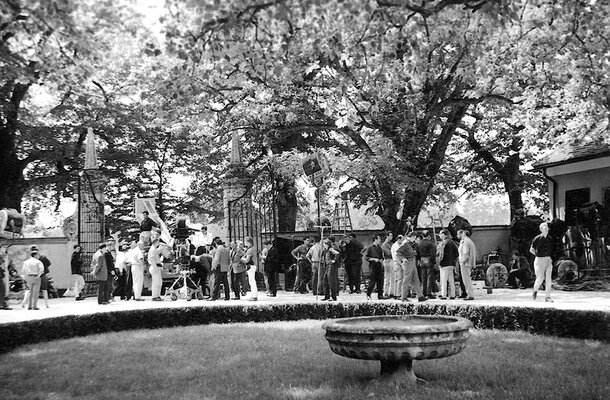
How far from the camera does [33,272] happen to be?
16.9 m

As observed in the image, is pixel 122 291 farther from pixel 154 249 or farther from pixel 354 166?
pixel 354 166

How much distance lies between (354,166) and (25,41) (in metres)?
13.5

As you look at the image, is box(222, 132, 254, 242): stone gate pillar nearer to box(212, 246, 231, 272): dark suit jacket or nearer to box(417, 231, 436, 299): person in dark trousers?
box(212, 246, 231, 272): dark suit jacket

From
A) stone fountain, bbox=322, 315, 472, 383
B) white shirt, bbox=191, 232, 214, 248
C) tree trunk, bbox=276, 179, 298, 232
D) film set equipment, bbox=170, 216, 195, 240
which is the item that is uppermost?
tree trunk, bbox=276, 179, 298, 232

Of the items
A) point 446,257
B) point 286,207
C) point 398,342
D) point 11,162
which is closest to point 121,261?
point 446,257

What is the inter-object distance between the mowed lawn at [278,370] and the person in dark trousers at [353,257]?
7.60 m

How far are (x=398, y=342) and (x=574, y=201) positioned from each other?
18.6 meters

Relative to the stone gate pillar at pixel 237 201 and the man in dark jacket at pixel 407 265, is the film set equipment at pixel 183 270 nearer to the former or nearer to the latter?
the stone gate pillar at pixel 237 201

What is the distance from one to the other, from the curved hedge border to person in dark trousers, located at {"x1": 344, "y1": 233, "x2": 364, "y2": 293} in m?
4.73

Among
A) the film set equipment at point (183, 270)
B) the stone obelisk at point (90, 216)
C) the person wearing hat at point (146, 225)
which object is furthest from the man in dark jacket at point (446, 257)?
the stone obelisk at point (90, 216)

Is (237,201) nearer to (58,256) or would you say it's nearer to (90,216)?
Answer: (90,216)

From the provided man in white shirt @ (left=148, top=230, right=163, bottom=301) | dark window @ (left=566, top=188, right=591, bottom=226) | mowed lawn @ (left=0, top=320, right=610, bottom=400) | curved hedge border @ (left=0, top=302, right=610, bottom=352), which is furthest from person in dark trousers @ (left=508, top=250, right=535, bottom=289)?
man in white shirt @ (left=148, top=230, right=163, bottom=301)

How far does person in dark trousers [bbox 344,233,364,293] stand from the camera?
790 inches

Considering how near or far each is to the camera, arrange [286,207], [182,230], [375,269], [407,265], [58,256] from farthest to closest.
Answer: [286,207], [58,256], [182,230], [375,269], [407,265]
